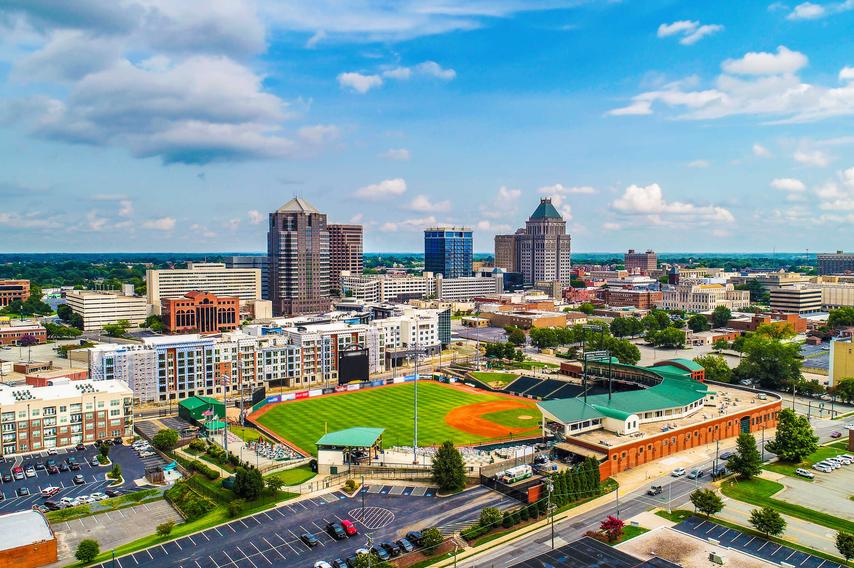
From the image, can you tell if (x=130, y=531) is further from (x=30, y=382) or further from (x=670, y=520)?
(x=30, y=382)

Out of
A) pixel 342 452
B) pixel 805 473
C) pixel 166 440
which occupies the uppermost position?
pixel 342 452

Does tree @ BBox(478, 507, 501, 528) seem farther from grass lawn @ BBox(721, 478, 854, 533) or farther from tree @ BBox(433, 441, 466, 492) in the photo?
grass lawn @ BBox(721, 478, 854, 533)

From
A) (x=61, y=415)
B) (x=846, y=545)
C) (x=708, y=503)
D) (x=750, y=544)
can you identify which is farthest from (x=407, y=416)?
(x=846, y=545)

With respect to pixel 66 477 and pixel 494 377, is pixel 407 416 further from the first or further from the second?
pixel 66 477

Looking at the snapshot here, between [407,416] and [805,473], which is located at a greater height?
[805,473]

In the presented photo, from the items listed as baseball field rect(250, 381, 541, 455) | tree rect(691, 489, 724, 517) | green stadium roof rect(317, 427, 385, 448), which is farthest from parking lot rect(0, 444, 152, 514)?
tree rect(691, 489, 724, 517)

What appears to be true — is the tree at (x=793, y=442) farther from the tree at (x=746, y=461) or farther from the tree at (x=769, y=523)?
the tree at (x=769, y=523)
